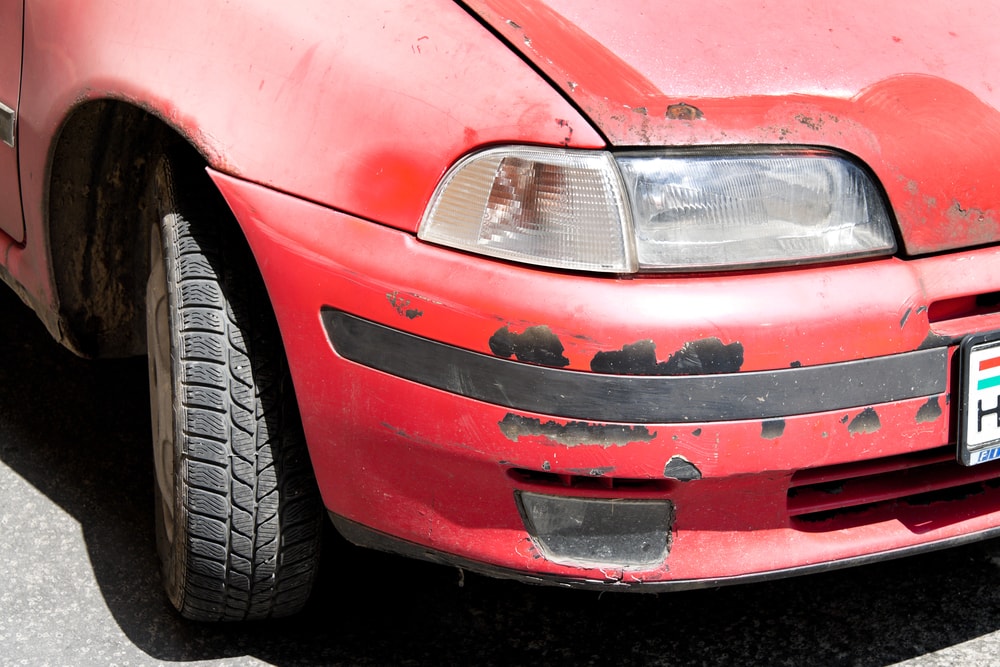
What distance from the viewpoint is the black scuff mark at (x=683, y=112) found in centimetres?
171

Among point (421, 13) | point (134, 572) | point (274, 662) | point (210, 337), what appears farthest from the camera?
point (134, 572)

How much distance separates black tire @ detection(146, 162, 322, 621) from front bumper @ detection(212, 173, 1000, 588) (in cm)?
20

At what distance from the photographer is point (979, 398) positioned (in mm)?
1795

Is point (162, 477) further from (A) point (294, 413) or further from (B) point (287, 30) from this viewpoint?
(B) point (287, 30)

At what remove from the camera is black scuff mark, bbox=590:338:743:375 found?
5.52 ft

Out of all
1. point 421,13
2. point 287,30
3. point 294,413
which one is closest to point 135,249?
point 294,413

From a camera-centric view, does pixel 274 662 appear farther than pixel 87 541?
No

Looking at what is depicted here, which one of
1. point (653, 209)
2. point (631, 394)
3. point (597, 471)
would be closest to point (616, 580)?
point (597, 471)

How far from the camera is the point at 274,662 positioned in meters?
2.27

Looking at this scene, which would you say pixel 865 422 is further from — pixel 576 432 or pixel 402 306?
pixel 402 306

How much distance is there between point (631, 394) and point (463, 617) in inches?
33.4

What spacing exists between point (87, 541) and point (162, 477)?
380mm

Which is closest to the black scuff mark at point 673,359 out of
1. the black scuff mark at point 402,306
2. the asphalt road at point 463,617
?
the black scuff mark at point 402,306

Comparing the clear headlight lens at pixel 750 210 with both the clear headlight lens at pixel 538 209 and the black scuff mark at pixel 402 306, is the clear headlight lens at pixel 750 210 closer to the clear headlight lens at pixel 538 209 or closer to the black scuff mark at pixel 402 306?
the clear headlight lens at pixel 538 209
